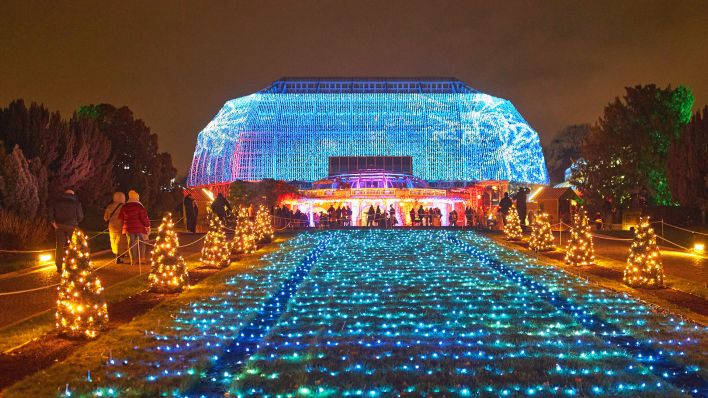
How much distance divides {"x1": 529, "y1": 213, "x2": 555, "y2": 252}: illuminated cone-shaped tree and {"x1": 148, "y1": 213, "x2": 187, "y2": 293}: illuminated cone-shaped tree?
11.7 m

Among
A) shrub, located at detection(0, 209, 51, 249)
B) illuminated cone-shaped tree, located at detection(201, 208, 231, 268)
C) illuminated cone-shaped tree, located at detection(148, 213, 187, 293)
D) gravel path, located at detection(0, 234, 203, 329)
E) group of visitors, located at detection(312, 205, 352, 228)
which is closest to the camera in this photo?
gravel path, located at detection(0, 234, 203, 329)

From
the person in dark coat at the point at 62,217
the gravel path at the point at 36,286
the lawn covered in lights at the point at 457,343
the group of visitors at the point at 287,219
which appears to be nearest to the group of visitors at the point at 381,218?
the group of visitors at the point at 287,219

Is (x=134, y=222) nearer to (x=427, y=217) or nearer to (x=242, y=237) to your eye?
(x=242, y=237)

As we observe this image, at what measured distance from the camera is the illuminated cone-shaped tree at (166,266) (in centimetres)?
1122

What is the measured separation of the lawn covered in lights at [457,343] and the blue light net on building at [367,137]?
196ft

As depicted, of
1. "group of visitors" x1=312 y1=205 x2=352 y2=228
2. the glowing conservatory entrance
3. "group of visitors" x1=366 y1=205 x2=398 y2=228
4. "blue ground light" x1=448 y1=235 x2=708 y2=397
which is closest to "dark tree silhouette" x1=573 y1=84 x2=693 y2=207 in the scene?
"group of visitors" x1=366 y1=205 x2=398 y2=228

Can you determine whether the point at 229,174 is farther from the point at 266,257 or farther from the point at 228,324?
the point at 228,324

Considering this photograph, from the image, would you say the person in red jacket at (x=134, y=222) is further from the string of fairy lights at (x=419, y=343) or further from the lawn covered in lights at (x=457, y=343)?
the lawn covered in lights at (x=457, y=343)

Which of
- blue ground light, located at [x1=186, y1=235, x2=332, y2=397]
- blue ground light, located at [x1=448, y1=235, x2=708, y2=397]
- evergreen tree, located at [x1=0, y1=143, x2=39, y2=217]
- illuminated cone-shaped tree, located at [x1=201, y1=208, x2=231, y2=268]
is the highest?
evergreen tree, located at [x1=0, y1=143, x2=39, y2=217]

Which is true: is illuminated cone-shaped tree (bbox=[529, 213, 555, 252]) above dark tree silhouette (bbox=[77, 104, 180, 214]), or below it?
below

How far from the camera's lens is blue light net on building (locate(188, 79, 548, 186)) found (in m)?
71.9

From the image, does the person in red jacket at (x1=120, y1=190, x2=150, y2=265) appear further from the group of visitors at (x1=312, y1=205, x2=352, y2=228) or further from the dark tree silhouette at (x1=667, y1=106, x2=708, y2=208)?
the dark tree silhouette at (x1=667, y1=106, x2=708, y2=208)

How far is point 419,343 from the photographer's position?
7.16m

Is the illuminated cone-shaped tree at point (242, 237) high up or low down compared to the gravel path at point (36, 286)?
up
